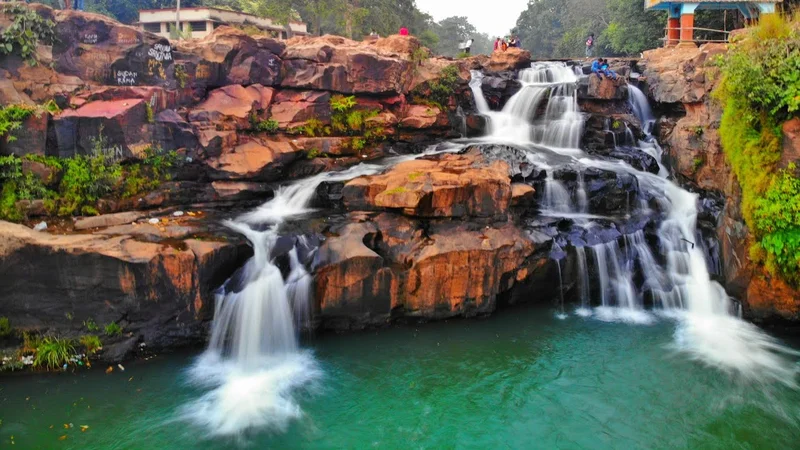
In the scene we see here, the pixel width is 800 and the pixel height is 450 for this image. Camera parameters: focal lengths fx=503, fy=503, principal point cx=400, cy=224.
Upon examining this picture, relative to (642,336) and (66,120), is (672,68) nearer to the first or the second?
(642,336)

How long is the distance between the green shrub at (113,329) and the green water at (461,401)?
0.58 metres

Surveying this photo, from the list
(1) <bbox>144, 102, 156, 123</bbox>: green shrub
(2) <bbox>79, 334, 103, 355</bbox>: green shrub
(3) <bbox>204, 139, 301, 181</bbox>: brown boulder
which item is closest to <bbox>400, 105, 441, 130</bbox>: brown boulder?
(3) <bbox>204, 139, 301, 181</bbox>: brown boulder

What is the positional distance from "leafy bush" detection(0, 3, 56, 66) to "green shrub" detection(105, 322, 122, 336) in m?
6.47

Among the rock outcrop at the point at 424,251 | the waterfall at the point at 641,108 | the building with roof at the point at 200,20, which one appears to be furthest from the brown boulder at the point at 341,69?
the building with roof at the point at 200,20

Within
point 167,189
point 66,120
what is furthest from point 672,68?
point 66,120

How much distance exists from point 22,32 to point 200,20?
18491 mm

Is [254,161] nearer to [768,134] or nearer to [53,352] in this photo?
[53,352]

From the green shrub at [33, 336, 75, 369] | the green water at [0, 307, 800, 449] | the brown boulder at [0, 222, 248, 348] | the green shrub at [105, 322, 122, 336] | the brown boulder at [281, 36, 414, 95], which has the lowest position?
the green water at [0, 307, 800, 449]

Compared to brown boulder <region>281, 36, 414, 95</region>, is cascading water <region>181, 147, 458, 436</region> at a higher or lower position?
lower

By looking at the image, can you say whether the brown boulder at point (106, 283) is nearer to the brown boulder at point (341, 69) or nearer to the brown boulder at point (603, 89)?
the brown boulder at point (341, 69)

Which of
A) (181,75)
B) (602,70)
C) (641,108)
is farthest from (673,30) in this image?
(181,75)

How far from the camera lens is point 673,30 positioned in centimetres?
2103

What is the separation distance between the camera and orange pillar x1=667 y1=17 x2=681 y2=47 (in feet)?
66.8

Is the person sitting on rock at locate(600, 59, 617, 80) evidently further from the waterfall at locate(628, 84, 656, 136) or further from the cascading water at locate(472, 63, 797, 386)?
the cascading water at locate(472, 63, 797, 386)
